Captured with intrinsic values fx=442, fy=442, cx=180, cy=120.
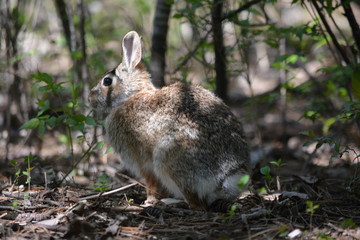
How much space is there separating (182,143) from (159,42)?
2.11 meters

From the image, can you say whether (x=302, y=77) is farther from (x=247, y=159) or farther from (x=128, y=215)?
(x=128, y=215)

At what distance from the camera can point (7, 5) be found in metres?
6.07

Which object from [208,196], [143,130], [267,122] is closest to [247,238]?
[208,196]

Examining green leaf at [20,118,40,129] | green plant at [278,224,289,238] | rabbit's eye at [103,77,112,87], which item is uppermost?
rabbit's eye at [103,77,112,87]

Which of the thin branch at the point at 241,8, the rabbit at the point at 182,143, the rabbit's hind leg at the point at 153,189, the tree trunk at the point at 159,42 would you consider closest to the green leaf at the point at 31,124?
the rabbit at the point at 182,143

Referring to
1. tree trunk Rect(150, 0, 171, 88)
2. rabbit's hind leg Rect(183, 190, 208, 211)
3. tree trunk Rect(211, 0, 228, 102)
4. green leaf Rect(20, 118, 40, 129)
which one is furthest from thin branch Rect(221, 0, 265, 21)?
green leaf Rect(20, 118, 40, 129)

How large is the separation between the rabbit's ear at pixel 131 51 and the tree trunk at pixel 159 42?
0.69 meters

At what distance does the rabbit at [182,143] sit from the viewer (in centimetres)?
415

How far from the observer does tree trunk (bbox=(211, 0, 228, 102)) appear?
552cm

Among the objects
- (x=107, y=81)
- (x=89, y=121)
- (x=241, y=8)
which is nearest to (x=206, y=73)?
(x=241, y=8)

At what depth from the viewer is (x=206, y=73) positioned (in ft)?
20.7

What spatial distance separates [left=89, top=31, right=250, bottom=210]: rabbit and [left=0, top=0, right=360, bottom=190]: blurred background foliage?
367mm

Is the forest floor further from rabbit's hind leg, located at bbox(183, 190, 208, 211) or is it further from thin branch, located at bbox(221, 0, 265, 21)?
thin branch, located at bbox(221, 0, 265, 21)

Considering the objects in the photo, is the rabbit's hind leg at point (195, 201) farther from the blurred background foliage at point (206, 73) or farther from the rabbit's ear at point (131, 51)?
the rabbit's ear at point (131, 51)
